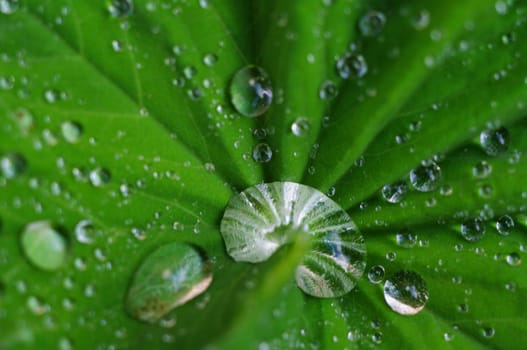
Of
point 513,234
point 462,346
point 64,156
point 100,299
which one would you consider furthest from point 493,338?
point 64,156

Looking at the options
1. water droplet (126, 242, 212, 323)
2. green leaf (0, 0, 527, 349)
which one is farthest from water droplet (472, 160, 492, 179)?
water droplet (126, 242, 212, 323)

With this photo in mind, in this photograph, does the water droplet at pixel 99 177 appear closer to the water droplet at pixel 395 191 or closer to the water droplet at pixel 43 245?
the water droplet at pixel 43 245

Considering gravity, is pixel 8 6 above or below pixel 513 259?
above

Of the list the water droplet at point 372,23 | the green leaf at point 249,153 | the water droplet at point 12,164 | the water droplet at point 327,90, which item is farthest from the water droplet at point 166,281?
the water droplet at point 372,23

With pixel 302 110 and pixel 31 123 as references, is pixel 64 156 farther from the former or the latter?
pixel 302 110

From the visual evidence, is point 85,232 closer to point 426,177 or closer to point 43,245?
point 43,245

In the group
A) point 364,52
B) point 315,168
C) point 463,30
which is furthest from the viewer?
point 315,168

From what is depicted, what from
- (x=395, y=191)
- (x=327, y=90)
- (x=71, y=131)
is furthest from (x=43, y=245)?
(x=395, y=191)

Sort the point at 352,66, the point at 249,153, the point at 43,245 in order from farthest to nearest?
the point at 249,153 < the point at 352,66 < the point at 43,245
